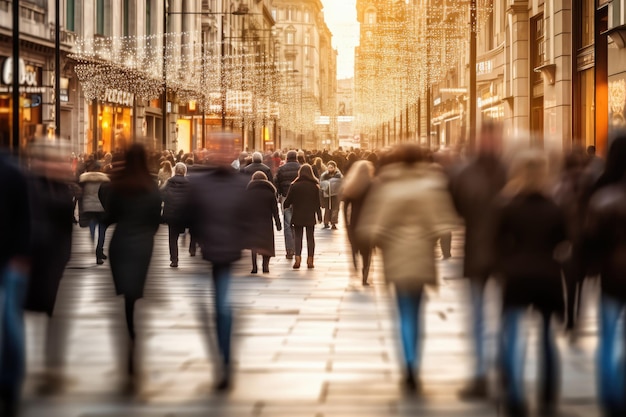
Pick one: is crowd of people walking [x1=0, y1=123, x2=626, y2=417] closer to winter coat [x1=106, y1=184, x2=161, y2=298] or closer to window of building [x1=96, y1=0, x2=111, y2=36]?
winter coat [x1=106, y1=184, x2=161, y2=298]

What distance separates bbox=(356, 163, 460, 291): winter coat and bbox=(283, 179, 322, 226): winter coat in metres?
9.90

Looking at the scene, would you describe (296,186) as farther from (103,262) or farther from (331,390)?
(331,390)

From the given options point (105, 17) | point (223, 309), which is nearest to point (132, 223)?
point (223, 309)

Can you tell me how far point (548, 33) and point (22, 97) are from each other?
18.9 meters

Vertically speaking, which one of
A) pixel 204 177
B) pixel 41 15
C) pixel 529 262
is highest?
pixel 41 15

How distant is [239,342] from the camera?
1034 centimetres

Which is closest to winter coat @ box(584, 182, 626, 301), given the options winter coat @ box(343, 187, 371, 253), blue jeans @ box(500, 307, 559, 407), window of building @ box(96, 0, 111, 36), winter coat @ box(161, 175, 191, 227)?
blue jeans @ box(500, 307, 559, 407)

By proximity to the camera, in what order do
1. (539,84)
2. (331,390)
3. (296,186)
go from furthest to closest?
1. (539,84)
2. (296,186)
3. (331,390)

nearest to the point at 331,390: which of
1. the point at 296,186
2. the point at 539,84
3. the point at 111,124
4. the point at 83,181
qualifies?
the point at 296,186

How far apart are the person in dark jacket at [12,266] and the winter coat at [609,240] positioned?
374 cm

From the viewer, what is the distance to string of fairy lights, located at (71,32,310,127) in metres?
45.3

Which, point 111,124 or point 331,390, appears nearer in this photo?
point 331,390

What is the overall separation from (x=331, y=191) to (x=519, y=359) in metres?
21.5

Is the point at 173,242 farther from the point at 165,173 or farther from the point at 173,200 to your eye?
the point at 165,173
